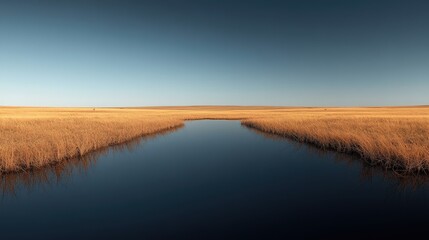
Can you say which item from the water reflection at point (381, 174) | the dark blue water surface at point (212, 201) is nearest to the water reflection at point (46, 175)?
the dark blue water surface at point (212, 201)

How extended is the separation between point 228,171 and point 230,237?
6.23 m

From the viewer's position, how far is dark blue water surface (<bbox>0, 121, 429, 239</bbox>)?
21.1 ft

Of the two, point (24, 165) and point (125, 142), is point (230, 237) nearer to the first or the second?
point (24, 165)

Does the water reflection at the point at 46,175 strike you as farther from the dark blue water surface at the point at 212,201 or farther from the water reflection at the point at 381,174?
the water reflection at the point at 381,174

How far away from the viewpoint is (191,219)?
705cm

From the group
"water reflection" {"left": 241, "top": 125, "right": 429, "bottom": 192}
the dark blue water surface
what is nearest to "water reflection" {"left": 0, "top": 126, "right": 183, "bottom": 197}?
the dark blue water surface

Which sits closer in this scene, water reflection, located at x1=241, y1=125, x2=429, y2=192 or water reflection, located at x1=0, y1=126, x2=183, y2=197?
water reflection, located at x1=241, y1=125, x2=429, y2=192

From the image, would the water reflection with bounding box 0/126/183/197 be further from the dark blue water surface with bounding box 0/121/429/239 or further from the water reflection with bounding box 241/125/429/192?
the water reflection with bounding box 241/125/429/192

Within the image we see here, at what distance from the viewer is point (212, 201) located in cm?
833

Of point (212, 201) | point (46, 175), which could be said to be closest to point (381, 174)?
point (212, 201)

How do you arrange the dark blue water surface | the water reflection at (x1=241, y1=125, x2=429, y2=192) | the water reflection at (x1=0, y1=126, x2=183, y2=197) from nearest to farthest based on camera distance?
the dark blue water surface, the water reflection at (x1=241, y1=125, x2=429, y2=192), the water reflection at (x1=0, y1=126, x2=183, y2=197)

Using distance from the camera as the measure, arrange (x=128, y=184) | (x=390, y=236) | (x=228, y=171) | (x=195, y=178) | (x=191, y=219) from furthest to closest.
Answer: (x=228, y=171) → (x=195, y=178) → (x=128, y=184) → (x=191, y=219) → (x=390, y=236)

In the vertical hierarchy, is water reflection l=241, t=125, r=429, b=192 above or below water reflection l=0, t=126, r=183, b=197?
above

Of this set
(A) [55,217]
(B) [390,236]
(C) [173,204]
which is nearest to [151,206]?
(C) [173,204]
